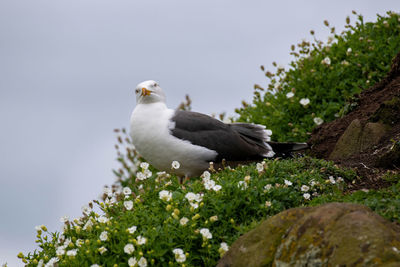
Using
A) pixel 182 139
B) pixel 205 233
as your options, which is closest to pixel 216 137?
pixel 182 139

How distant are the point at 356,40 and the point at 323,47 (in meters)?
0.73

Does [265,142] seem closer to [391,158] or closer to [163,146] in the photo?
[163,146]

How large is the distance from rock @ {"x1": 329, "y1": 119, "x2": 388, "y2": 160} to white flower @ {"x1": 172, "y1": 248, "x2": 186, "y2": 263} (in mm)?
3833

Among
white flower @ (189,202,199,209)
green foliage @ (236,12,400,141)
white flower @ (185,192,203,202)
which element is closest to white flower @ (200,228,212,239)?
white flower @ (189,202,199,209)

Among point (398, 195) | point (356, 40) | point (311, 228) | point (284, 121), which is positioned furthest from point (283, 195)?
point (356, 40)

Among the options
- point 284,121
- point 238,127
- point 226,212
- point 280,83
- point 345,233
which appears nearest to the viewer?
point 345,233

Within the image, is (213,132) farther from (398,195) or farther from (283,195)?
(398,195)

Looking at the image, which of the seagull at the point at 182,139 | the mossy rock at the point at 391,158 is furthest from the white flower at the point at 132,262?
the mossy rock at the point at 391,158

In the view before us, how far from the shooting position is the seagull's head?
859 cm

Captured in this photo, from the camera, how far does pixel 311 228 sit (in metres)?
4.34

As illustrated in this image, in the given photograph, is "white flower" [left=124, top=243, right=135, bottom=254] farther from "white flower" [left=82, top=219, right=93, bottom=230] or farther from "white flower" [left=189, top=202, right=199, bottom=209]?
"white flower" [left=82, top=219, right=93, bottom=230]

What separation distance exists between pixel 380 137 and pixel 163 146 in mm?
3246

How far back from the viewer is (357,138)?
8.41m

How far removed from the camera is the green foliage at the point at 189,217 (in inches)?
217
